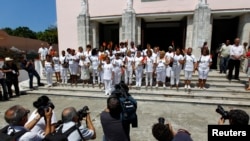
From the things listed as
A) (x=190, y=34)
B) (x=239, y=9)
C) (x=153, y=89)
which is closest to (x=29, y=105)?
(x=153, y=89)

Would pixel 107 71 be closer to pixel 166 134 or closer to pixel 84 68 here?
pixel 84 68

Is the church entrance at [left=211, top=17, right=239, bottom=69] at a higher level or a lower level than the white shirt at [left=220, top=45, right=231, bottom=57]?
higher

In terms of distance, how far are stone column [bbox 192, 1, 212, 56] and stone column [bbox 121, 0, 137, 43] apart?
136 inches

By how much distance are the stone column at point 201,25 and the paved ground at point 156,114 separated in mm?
4745

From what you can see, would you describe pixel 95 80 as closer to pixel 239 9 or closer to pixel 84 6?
pixel 84 6

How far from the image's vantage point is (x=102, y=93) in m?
8.13

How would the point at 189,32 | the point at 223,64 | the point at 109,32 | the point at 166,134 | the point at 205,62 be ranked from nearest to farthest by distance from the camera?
1. the point at 166,134
2. the point at 205,62
3. the point at 223,64
4. the point at 189,32
5. the point at 109,32

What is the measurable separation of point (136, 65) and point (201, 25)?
471cm

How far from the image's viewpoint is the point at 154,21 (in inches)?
490

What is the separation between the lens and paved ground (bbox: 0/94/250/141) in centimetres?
468

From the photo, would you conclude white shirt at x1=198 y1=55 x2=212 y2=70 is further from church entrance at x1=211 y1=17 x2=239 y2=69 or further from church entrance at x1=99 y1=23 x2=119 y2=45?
church entrance at x1=99 y1=23 x2=119 y2=45

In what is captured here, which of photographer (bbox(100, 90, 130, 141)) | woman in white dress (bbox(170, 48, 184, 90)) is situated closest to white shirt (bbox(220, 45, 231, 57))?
woman in white dress (bbox(170, 48, 184, 90))

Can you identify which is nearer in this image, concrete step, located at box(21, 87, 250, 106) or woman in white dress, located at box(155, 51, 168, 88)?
concrete step, located at box(21, 87, 250, 106)

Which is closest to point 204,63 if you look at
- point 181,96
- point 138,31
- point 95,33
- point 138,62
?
point 181,96
